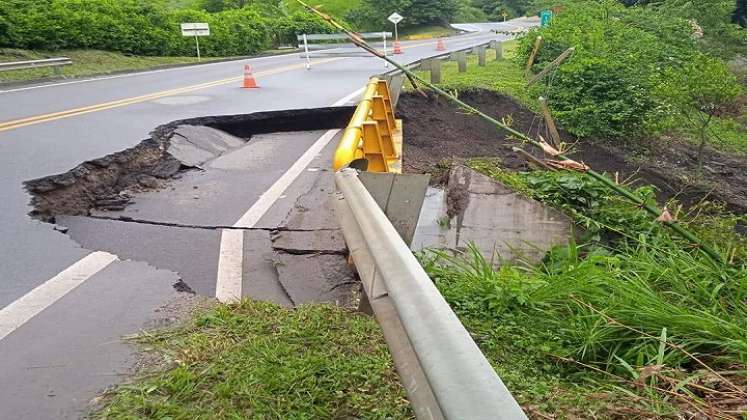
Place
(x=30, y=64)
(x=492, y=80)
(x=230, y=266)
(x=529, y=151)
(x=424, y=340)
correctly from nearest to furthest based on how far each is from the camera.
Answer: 1. (x=424, y=340)
2. (x=230, y=266)
3. (x=529, y=151)
4. (x=492, y=80)
5. (x=30, y=64)

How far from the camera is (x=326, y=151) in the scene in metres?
7.73

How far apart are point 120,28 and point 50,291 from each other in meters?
22.8

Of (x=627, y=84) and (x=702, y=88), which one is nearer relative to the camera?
(x=702, y=88)

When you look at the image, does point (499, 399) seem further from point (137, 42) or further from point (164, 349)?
point (137, 42)

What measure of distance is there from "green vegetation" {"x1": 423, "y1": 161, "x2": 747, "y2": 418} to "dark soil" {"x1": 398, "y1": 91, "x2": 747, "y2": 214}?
11.9ft

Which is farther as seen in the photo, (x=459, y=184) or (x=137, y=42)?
(x=137, y=42)

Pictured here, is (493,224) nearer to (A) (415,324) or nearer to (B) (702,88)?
(A) (415,324)

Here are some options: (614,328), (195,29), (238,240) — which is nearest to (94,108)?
(238,240)

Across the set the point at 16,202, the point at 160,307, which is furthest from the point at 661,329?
the point at 16,202

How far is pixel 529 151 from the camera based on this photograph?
9.59 meters

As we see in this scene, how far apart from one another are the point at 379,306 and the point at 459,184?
149 inches

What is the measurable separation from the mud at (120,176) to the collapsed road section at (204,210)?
0.01 m

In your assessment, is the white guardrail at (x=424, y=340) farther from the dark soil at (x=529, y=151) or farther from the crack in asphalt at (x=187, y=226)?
the dark soil at (x=529, y=151)

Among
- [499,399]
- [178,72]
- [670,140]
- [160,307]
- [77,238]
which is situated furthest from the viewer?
[178,72]
